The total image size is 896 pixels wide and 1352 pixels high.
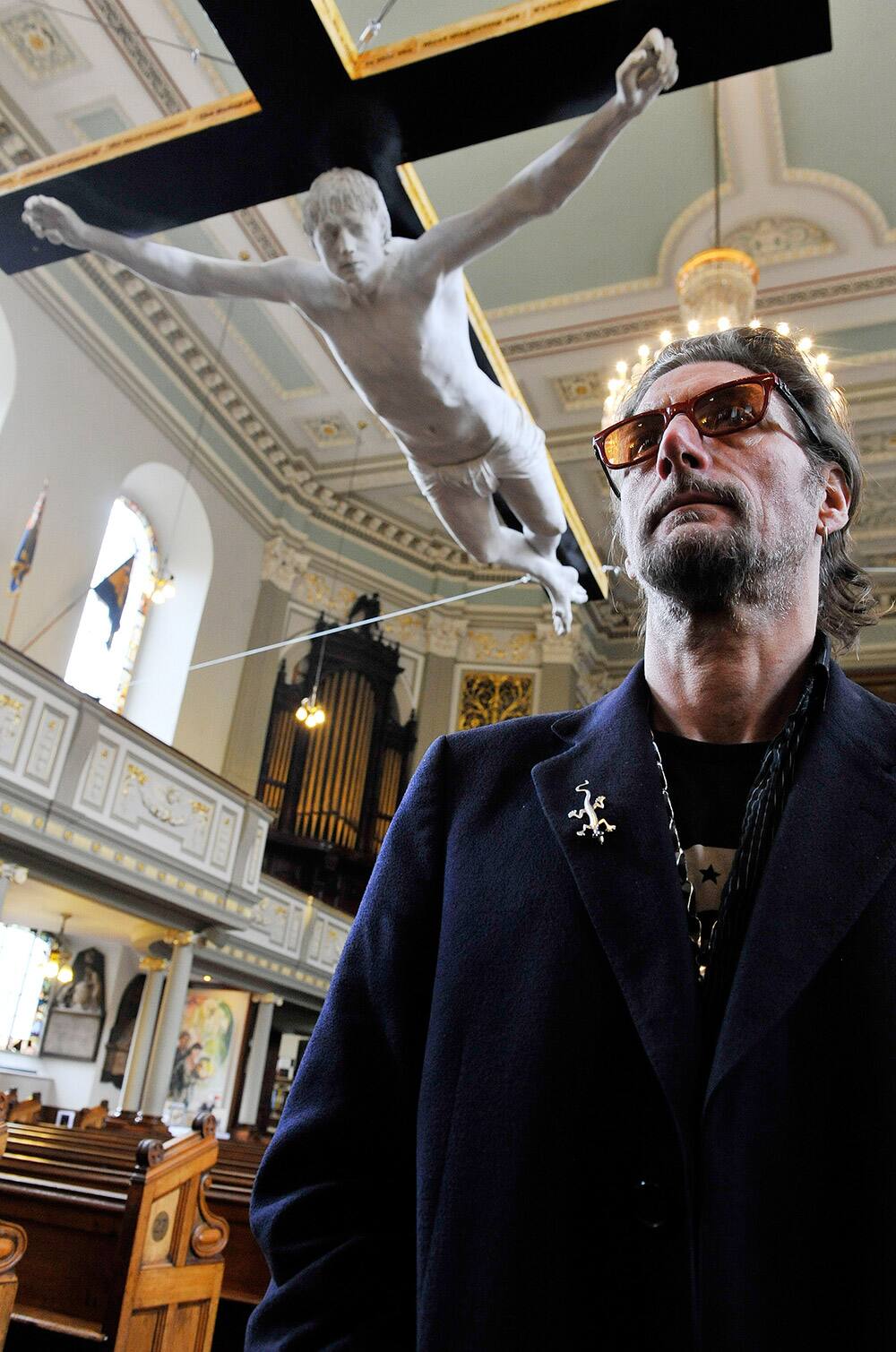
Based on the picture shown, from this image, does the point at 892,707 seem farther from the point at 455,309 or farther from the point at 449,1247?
the point at 455,309

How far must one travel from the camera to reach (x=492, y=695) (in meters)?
14.0

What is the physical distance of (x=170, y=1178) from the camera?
3.40m

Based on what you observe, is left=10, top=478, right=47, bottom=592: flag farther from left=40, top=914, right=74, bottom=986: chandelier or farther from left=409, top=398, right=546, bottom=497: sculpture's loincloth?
left=40, top=914, right=74, bottom=986: chandelier

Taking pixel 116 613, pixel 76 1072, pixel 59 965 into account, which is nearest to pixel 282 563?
pixel 116 613

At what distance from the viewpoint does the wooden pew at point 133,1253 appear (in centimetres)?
325

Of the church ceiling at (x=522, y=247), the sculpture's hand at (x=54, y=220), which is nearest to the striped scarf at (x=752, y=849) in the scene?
the sculpture's hand at (x=54, y=220)

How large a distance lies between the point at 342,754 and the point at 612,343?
18.4 ft

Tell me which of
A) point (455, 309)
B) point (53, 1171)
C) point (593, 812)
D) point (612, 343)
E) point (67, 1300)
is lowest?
point (67, 1300)

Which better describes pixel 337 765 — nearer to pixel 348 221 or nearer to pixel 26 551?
pixel 26 551

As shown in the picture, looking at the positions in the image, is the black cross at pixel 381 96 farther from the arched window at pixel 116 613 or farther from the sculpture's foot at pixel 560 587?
the arched window at pixel 116 613

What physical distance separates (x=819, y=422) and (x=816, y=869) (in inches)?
25.4

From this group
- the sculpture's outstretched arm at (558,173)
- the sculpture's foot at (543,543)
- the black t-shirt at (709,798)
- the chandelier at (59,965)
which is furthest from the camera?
the chandelier at (59,965)

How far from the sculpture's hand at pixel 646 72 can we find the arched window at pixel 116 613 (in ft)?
21.6

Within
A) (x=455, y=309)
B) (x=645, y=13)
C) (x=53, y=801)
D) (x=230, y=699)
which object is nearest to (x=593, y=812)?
(x=645, y=13)
